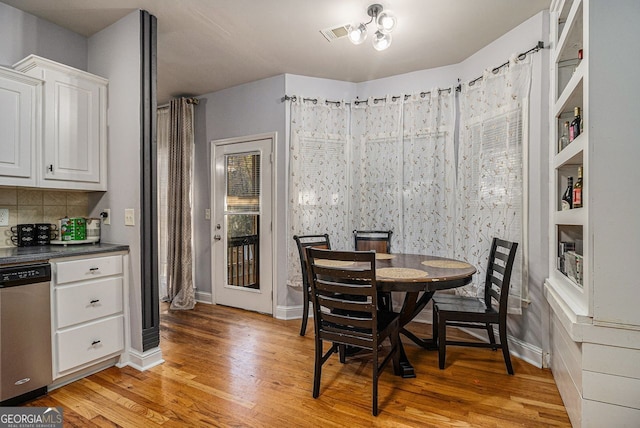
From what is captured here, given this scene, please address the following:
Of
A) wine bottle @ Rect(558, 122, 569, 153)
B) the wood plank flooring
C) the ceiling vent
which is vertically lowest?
the wood plank flooring

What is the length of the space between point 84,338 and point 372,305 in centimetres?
197

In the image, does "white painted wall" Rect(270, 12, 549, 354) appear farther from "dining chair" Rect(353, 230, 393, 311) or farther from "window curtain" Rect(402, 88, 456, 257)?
"dining chair" Rect(353, 230, 393, 311)

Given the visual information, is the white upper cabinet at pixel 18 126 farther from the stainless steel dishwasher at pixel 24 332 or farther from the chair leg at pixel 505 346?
the chair leg at pixel 505 346

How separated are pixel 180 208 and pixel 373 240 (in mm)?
2351

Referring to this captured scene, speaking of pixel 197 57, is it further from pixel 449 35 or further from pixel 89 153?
pixel 449 35

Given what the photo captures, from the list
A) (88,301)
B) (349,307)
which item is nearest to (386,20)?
(349,307)

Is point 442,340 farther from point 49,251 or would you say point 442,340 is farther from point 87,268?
point 49,251

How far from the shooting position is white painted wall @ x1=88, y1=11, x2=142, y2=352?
2.39 meters

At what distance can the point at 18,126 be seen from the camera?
2123 millimetres

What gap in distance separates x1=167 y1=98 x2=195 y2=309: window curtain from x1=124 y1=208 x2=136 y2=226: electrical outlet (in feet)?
4.69

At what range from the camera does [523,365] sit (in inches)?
95.2

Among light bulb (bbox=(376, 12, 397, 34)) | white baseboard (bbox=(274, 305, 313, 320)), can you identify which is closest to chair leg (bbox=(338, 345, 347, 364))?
white baseboard (bbox=(274, 305, 313, 320))

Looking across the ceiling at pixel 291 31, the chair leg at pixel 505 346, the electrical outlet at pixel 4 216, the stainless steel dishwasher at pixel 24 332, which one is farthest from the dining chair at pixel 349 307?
the electrical outlet at pixel 4 216

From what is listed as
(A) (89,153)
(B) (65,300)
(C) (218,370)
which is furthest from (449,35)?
(B) (65,300)
